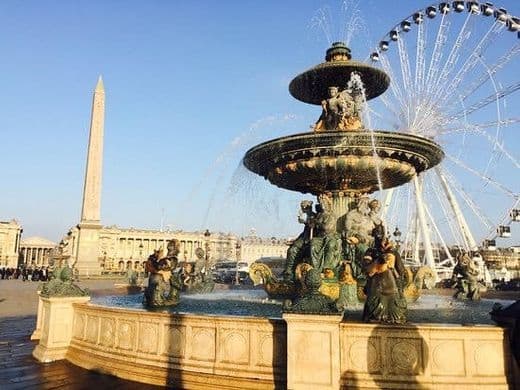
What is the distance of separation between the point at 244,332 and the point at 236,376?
61 centimetres

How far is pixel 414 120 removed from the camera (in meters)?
25.6

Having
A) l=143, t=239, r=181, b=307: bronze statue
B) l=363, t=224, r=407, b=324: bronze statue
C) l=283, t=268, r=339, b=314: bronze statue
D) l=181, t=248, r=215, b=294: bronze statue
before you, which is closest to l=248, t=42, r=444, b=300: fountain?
l=143, t=239, r=181, b=307: bronze statue

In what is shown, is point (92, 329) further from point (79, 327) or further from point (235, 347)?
point (235, 347)

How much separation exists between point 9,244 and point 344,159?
147 metres

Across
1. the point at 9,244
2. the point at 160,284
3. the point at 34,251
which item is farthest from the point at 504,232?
the point at 34,251

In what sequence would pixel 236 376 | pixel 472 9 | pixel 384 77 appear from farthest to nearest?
1. pixel 472 9
2. pixel 384 77
3. pixel 236 376

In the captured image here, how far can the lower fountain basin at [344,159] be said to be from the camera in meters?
11.6

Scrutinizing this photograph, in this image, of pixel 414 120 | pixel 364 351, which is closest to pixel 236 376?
pixel 364 351

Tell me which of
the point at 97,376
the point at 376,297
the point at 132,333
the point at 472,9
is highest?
the point at 472,9

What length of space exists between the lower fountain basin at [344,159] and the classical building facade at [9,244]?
140m

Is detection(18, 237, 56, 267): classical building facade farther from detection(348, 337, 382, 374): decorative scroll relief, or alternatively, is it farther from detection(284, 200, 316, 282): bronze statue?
detection(348, 337, 382, 374): decorative scroll relief

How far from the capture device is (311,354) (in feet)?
20.6

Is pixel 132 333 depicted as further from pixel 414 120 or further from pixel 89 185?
pixel 89 185

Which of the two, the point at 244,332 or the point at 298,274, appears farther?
the point at 298,274
